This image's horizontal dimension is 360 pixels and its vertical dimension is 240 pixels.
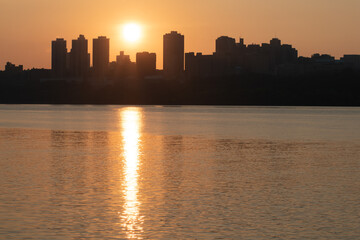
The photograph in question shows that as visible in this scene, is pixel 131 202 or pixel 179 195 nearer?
pixel 131 202

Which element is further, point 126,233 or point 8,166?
point 8,166

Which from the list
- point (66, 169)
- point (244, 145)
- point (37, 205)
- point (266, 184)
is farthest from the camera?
point (244, 145)

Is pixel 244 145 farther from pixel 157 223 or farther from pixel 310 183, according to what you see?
pixel 157 223

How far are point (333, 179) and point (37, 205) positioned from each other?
15.5m

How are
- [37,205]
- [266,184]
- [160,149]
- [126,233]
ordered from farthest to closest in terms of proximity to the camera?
[160,149]
[266,184]
[37,205]
[126,233]

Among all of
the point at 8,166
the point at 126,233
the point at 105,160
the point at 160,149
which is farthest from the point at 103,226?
the point at 160,149

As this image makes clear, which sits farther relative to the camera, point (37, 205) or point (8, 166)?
point (8, 166)

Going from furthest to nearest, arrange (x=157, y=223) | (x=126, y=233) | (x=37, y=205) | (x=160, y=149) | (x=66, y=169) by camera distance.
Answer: (x=160, y=149), (x=66, y=169), (x=37, y=205), (x=157, y=223), (x=126, y=233)

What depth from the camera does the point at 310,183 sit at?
2994 centimetres

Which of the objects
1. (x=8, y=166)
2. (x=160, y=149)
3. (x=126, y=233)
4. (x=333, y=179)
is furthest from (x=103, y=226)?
(x=160, y=149)

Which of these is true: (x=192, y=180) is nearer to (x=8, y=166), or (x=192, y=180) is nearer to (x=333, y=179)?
(x=333, y=179)

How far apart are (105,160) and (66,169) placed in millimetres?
5822

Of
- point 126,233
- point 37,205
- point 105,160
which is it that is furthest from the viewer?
point 105,160

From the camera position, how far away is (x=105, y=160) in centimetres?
4141
